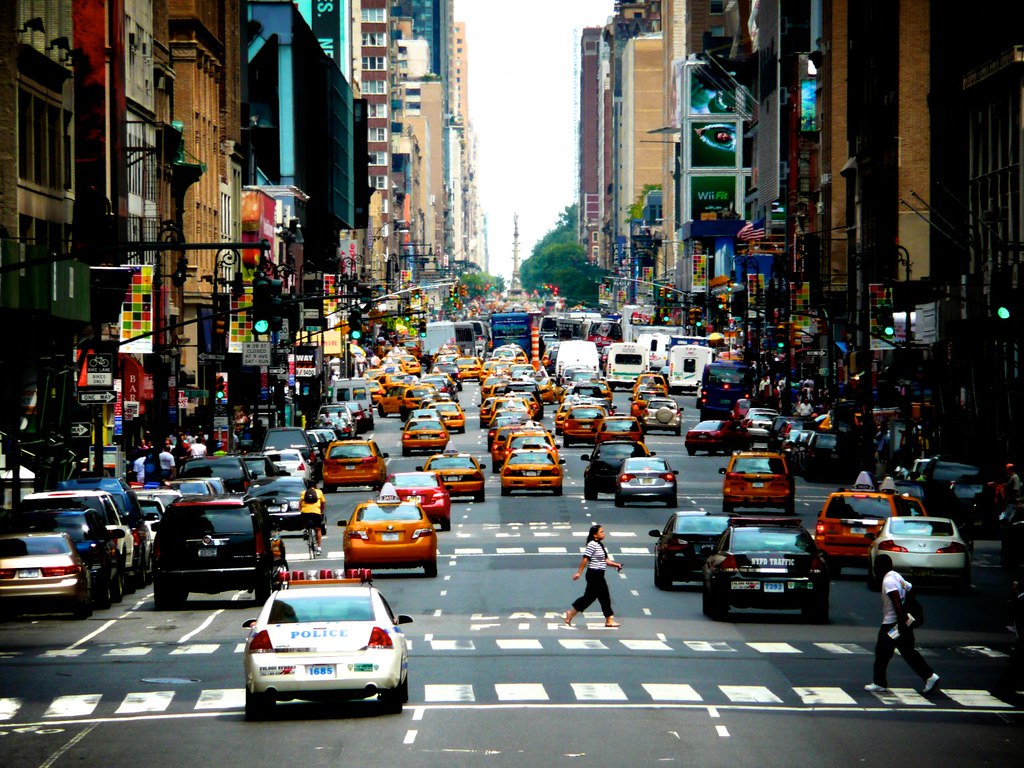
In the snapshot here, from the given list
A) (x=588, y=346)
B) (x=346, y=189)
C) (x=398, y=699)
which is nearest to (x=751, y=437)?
(x=588, y=346)

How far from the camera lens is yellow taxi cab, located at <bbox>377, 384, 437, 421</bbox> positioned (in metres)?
98.9

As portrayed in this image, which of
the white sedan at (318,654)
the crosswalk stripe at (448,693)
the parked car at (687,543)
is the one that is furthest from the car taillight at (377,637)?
the parked car at (687,543)

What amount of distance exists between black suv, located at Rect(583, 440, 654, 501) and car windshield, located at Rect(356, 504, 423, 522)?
63.7 ft

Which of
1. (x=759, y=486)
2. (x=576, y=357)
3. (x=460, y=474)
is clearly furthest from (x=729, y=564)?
(x=576, y=357)

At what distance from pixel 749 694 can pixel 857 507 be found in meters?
15.6

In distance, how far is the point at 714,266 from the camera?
615 ft

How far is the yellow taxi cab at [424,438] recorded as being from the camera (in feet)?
241

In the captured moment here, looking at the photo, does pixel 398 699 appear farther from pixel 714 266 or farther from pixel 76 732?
pixel 714 266

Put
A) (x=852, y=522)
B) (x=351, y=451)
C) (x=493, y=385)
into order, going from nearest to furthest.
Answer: (x=852, y=522), (x=351, y=451), (x=493, y=385)

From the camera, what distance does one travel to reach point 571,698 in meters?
20.3

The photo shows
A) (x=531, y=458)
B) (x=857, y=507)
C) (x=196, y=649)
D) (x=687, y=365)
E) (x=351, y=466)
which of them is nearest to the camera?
(x=196, y=649)

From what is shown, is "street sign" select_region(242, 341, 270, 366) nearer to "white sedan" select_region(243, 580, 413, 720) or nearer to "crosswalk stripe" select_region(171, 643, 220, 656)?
"crosswalk stripe" select_region(171, 643, 220, 656)

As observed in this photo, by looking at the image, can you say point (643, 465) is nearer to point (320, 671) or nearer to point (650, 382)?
point (320, 671)

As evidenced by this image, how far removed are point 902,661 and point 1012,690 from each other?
360 cm
